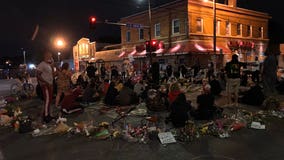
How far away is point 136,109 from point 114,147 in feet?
11.4

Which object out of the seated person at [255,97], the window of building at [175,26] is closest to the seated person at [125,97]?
the seated person at [255,97]

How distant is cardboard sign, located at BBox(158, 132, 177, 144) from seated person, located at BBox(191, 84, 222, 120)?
1720mm

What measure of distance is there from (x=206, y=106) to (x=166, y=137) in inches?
79.4

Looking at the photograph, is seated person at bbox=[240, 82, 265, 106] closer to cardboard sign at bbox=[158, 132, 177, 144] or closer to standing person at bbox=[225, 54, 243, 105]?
standing person at bbox=[225, 54, 243, 105]

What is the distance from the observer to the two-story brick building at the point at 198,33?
24.0 metres

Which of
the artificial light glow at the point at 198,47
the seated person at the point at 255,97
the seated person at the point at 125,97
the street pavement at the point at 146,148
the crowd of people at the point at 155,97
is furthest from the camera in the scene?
the artificial light glow at the point at 198,47

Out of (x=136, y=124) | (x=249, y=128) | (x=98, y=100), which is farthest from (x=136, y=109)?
(x=249, y=128)

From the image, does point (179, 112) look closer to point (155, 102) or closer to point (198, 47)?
point (155, 102)

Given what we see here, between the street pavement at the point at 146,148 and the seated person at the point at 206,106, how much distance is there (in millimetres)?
1074

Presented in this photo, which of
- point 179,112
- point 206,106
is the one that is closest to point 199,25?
point 206,106

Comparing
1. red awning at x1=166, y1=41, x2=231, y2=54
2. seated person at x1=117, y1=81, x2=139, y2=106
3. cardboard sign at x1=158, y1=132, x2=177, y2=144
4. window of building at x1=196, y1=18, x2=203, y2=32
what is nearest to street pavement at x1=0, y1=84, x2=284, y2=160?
cardboard sign at x1=158, y1=132, x2=177, y2=144

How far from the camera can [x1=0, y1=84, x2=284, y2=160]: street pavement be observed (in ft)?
14.7

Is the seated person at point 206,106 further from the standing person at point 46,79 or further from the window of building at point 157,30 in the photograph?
the window of building at point 157,30

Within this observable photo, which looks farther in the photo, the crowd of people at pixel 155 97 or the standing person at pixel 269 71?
the standing person at pixel 269 71
